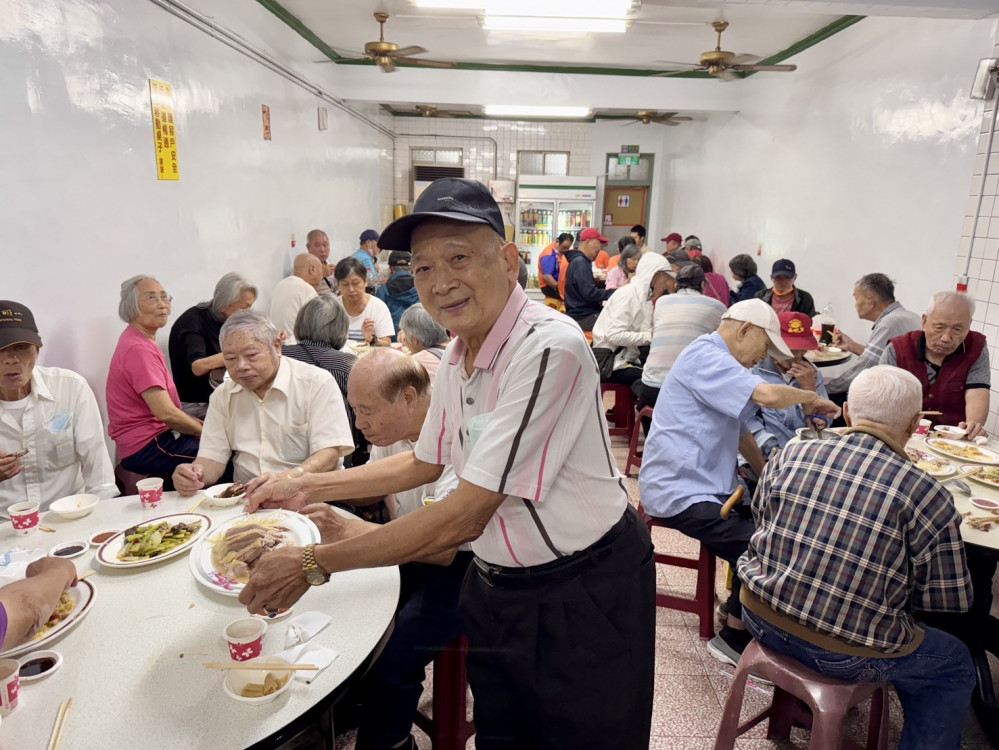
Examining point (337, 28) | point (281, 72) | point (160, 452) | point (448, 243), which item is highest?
point (337, 28)

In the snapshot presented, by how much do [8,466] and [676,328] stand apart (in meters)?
3.90

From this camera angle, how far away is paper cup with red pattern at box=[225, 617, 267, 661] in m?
1.40

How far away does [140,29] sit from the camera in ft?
12.5

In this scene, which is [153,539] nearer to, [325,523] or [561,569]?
[325,523]

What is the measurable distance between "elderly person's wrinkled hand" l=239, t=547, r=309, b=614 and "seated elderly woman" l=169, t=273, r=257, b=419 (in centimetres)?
289

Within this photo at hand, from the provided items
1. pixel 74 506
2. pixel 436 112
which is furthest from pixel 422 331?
pixel 436 112

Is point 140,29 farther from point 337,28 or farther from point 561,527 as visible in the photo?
point 561,527

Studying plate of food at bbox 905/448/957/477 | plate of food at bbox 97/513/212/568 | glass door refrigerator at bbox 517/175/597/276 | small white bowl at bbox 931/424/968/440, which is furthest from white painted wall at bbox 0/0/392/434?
glass door refrigerator at bbox 517/175/597/276

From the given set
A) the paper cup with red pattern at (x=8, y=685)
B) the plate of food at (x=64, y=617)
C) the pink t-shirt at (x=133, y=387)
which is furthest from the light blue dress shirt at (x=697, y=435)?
the pink t-shirt at (x=133, y=387)

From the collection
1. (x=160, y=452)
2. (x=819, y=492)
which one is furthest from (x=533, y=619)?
(x=160, y=452)

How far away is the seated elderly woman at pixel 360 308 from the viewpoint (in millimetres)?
5242

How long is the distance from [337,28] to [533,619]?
7270 millimetres

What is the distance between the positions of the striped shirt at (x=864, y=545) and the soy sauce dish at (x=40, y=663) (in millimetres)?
1914

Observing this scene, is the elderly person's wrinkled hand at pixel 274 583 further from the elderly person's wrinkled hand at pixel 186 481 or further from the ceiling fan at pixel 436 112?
the ceiling fan at pixel 436 112
